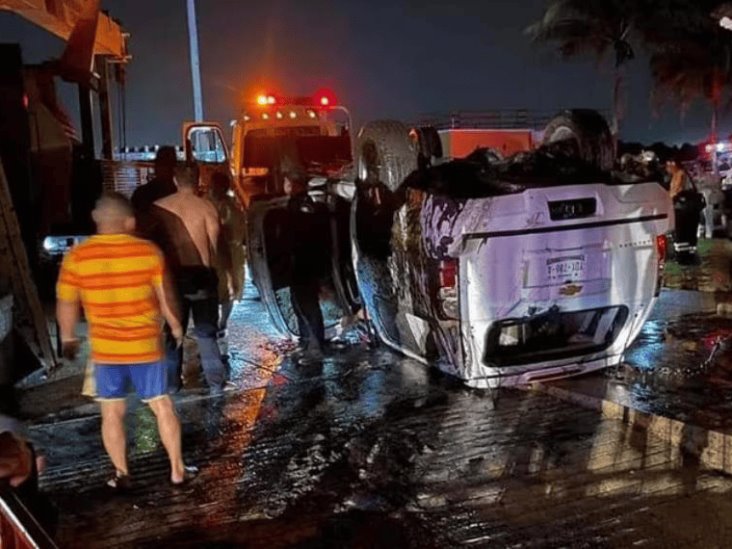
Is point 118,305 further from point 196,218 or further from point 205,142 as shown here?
point 205,142

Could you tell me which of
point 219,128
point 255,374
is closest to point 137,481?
point 255,374

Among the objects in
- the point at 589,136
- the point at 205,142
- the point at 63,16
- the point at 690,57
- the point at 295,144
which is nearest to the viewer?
the point at 589,136

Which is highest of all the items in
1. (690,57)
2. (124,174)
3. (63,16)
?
(690,57)

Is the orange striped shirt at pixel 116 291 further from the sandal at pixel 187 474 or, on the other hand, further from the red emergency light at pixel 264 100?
the red emergency light at pixel 264 100

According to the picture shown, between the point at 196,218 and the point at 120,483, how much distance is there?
2404 millimetres

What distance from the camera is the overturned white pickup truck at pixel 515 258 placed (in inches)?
234

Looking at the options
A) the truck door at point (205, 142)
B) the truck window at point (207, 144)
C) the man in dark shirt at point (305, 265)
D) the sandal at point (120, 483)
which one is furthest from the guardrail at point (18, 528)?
the truck window at point (207, 144)

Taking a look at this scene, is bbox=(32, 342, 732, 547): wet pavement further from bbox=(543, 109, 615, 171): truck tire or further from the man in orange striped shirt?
bbox=(543, 109, 615, 171): truck tire

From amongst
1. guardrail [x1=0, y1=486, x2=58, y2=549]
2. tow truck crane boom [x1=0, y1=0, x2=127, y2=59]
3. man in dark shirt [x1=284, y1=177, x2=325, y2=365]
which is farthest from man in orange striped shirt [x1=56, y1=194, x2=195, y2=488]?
tow truck crane boom [x1=0, y1=0, x2=127, y2=59]

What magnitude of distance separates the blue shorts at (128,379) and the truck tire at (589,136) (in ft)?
13.3

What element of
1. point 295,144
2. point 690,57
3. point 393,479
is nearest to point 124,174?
point 295,144

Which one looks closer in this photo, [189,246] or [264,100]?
[189,246]

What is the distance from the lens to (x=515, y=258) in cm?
596

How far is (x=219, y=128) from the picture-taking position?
14719 millimetres
